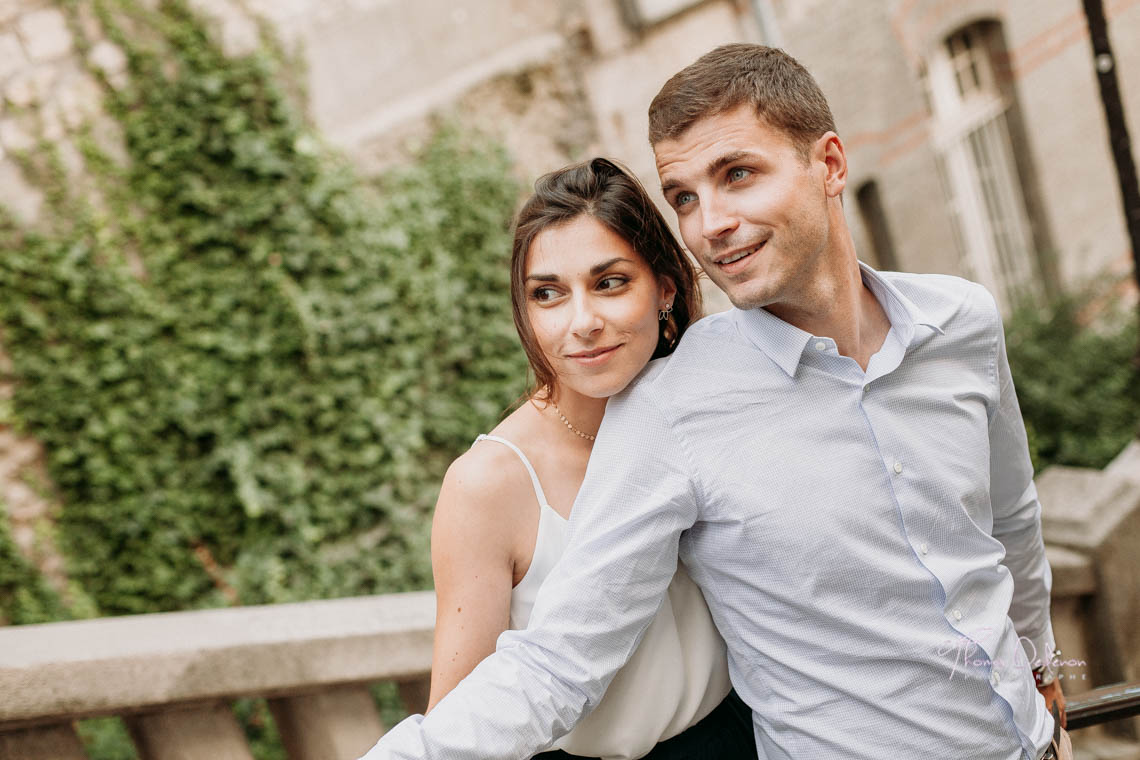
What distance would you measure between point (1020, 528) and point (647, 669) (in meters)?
0.92

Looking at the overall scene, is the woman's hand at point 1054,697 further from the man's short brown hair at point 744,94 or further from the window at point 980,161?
the window at point 980,161

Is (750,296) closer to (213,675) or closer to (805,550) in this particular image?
(805,550)

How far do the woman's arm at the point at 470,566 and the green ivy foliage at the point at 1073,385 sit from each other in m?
4.95

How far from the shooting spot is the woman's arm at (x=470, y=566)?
5.35 feet

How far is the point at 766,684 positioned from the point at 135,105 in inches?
189

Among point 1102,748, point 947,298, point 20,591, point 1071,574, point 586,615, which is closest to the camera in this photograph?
point 586,615

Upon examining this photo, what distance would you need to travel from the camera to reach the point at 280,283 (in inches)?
208

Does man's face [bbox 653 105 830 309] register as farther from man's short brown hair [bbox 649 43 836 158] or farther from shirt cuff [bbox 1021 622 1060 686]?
shirt cuff [bbox 1021 622 1060 686]

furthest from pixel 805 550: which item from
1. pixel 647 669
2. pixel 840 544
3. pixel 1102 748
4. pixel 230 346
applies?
pixel 230 346

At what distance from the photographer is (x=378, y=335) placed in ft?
18.2

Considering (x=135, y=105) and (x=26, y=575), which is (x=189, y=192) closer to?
(x=135, y=105)

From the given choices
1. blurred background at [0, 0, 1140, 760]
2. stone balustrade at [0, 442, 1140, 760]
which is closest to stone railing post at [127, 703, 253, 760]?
stone balustrade at [0, 442, 1140, 760]

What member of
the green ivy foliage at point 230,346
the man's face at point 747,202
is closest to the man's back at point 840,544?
the man's face at point 747,202

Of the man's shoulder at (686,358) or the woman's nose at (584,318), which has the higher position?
the woman's nose at (584,318)
